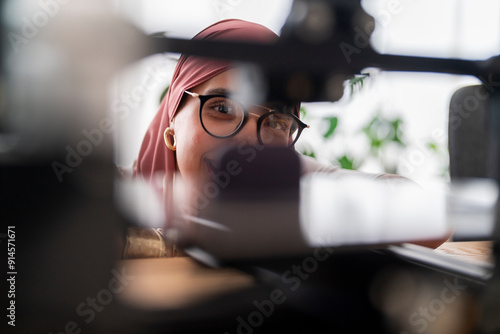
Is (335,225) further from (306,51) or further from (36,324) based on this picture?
(36,324)

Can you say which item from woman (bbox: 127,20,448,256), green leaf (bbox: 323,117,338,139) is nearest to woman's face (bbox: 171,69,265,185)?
woman (bbox: 127,20,448,256)

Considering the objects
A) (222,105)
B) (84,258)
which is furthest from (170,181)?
(84,258)

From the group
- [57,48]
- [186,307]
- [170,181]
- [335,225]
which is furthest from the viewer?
[170,181]

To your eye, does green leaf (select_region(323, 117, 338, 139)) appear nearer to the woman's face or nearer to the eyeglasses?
the eyeglasses

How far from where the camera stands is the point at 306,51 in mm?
532

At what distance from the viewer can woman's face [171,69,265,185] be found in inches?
38.7

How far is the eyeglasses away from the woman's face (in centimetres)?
1

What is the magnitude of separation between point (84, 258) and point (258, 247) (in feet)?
0.90

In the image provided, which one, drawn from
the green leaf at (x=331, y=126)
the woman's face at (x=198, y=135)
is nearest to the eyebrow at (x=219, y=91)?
the woman's face at (x=198, y=135)

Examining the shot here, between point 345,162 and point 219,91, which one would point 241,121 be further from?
point 345,162

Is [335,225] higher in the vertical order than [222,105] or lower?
lower

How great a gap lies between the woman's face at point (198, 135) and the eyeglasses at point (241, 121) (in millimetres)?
14

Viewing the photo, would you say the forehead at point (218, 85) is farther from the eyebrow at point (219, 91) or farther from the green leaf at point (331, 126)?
the green leaf at point (331, 126)

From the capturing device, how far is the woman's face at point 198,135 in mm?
984
